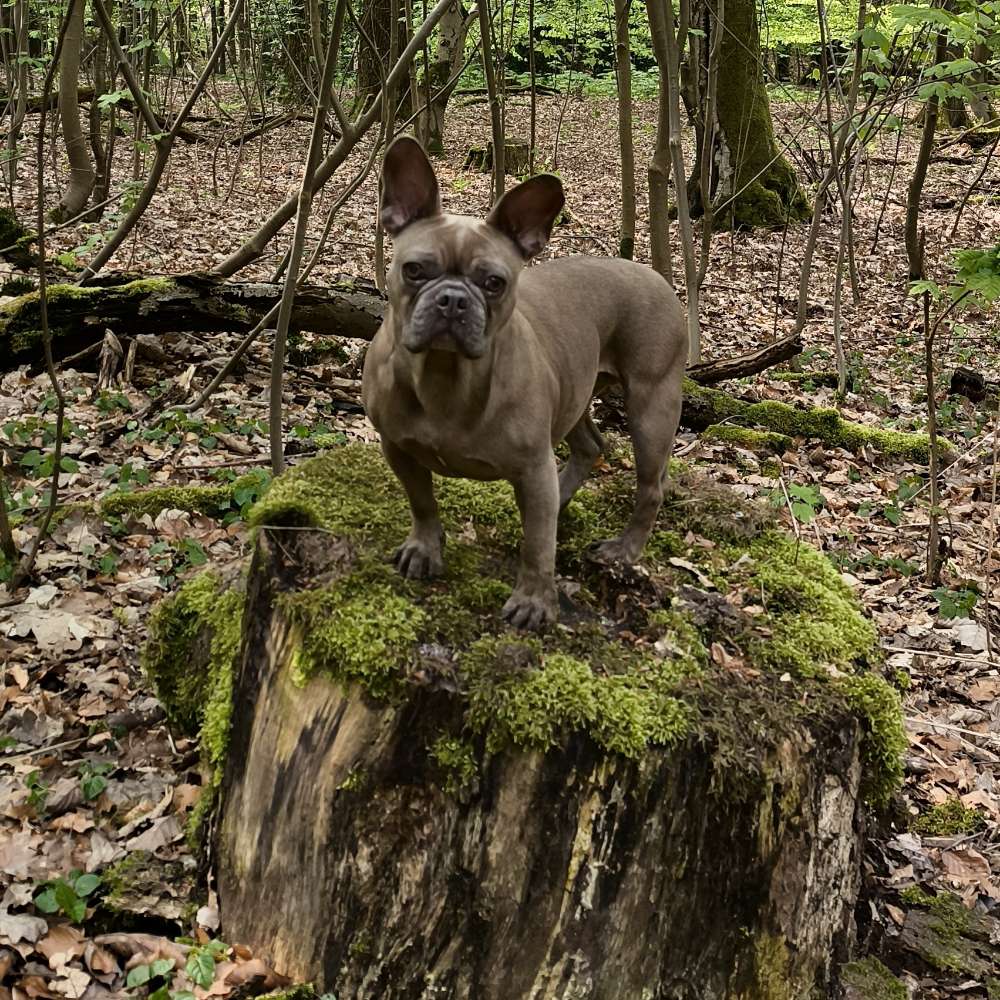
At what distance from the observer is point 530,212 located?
304cm

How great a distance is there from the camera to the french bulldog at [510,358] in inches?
114

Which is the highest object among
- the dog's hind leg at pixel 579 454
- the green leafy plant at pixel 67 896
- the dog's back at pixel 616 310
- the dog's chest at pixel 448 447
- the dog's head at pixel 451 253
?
the dog's head at pixel 451 253

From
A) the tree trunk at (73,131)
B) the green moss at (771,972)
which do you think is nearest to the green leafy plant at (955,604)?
the green moss at (771,972)

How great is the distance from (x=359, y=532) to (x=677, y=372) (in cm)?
154

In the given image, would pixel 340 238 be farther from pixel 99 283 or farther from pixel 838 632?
pixel 838 632

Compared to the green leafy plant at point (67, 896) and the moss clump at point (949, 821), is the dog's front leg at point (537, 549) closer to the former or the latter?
the green leafy plant at point (67, 896)

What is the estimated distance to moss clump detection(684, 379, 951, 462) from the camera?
26.8ft

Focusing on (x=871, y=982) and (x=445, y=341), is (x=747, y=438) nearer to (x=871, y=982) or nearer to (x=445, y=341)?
(x=871, y=982)

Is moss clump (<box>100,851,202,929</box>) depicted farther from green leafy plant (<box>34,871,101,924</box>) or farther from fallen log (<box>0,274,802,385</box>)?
fallen log (<box>0,274,802,385</box>)

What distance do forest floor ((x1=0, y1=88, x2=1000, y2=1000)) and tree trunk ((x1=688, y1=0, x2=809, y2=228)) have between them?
3397 millimetres

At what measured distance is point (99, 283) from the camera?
24.6ft

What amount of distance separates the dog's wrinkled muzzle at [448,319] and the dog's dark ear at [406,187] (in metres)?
0.35

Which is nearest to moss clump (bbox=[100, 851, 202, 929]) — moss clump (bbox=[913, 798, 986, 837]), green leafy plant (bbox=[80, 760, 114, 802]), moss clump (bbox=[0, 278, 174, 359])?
green leafy plant (bbox=[80, 760, 114, 802])

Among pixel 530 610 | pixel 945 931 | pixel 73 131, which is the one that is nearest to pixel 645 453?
pixel 530 610
